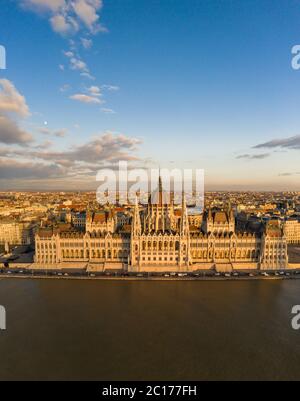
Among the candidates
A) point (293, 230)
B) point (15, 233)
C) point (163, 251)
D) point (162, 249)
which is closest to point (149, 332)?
point (163, 251)

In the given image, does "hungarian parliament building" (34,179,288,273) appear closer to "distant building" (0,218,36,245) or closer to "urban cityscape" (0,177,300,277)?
"urban cityscape" (0,177,300,277)

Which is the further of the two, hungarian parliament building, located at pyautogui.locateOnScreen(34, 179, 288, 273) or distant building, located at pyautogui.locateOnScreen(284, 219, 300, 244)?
distant building, located at pyautogui.locateOnScreen(284, 219, 300, 244)

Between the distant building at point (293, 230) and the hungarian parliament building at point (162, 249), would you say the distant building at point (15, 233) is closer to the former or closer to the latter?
the hungarian parliament building at point (162, 249)

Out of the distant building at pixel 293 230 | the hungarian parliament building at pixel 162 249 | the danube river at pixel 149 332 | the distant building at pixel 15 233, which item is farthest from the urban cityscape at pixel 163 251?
the distant building at pixel 293 230

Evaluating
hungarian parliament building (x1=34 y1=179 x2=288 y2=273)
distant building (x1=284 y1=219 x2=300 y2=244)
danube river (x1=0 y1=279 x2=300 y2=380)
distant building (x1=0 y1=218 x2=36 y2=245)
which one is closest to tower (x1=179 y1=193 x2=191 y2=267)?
hungarian parliament building (x1=34 y1=179 x2=288 y2=273)

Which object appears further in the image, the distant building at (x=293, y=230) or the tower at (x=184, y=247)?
the distant building at (x=293, y=230)

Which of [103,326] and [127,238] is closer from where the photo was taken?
[103,326]
